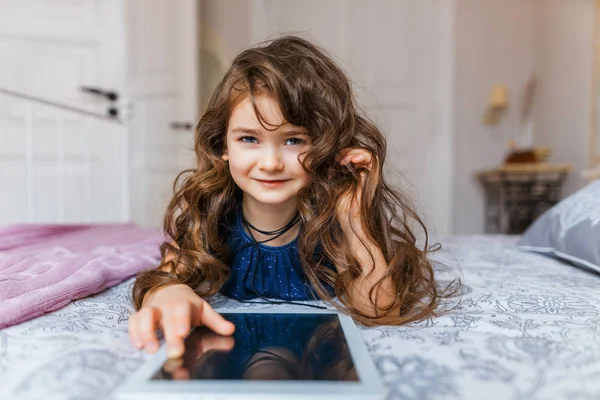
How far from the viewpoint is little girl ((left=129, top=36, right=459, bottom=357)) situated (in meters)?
0.75

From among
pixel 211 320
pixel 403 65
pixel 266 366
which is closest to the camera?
pixel 266 366

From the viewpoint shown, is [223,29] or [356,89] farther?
[223,29]

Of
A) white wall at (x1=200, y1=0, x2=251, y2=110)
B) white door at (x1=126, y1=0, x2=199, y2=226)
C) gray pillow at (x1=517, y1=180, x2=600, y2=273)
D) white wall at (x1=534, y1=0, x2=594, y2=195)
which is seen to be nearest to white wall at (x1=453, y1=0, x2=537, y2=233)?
white wall at (x1=534, y1=0, x2=594, y2=195)

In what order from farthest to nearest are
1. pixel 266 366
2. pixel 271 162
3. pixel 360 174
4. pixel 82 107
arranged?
1. pixel 82 107
2. pixel 360 174
3. pixel 271 162
4. pixel 266 366

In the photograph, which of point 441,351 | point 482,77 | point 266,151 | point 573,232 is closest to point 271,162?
point 266,151

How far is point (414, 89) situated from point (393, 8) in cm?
53

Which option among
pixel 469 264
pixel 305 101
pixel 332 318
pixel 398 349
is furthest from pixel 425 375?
pixel 469 264

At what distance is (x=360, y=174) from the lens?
2.73ft

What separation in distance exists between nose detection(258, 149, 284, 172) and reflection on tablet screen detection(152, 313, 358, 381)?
23cm

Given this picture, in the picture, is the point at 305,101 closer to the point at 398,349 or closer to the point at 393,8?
the point at 398,349

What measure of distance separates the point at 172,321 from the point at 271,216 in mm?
361

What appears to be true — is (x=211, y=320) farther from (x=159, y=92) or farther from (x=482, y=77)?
(x=482, y=77)

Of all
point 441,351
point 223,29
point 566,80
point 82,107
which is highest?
point 223,29

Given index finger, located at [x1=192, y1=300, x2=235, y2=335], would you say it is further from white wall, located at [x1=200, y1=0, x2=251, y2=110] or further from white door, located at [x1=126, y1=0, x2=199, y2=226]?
white wall, located at [x1=200, y1=0, x2=251, y2=110]
